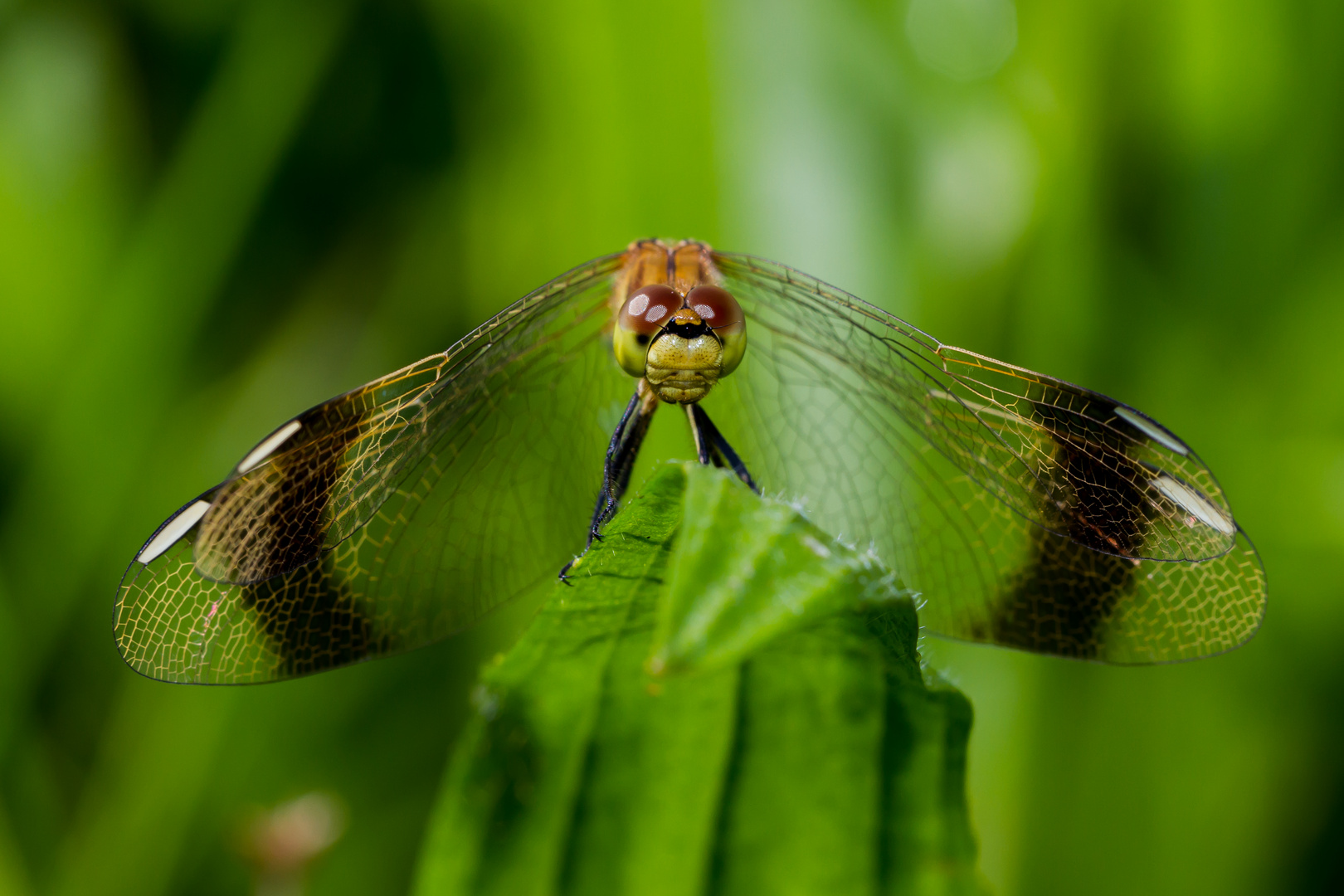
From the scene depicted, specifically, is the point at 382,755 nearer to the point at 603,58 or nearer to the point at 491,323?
the point at 491,323

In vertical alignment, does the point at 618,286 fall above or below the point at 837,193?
below

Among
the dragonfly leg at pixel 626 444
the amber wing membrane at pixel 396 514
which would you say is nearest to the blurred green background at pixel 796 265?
the amber wing membrane at pixel 396 514

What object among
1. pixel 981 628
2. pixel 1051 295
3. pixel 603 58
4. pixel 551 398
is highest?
pixel 603 58

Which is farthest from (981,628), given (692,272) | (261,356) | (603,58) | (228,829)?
(261,356)

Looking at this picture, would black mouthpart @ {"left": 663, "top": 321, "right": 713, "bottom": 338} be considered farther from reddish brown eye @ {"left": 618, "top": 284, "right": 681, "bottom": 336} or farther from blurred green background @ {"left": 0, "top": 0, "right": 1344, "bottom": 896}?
blurred green background @ {"left": 0, "top": 0, "right": 1344, "bottom": 896}

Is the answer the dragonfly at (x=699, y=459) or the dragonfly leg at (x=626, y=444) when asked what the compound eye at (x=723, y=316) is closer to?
the dragonfly at (x=699, y=459)

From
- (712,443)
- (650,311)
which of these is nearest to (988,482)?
(712,443)

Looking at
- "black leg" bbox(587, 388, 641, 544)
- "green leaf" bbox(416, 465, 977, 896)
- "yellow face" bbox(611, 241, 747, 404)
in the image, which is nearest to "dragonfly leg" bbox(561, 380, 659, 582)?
"black leg" bbox(587, 388, 641, 544)
